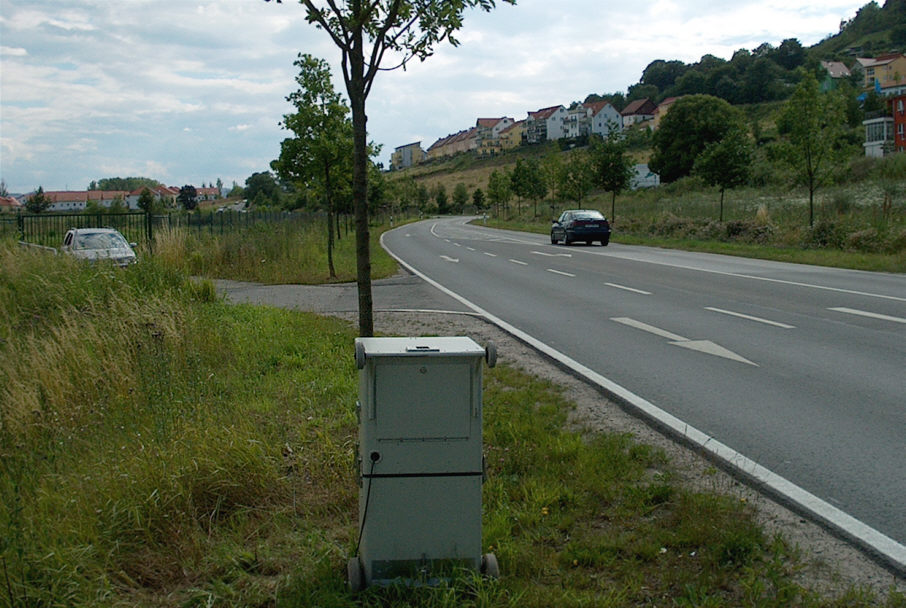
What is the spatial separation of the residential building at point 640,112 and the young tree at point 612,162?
375 feet

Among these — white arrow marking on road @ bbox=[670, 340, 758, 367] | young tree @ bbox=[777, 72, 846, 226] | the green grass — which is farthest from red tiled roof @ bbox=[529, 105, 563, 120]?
white arrow marking on road @ bbox=[670, 340, 758, 367]

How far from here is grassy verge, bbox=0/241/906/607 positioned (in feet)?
12.3

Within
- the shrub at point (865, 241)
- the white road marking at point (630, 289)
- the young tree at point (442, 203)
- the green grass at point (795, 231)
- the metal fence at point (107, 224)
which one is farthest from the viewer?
the young tree at point (442, 203)

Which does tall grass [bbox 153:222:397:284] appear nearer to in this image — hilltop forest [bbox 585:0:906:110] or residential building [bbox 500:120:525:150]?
hilltop forest [bbox 585:0:906:110]

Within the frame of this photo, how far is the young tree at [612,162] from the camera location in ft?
153

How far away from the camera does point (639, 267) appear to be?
22344 mm

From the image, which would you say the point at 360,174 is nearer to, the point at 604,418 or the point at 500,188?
the point at 604,418

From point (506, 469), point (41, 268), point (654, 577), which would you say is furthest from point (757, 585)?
point (41, 268)

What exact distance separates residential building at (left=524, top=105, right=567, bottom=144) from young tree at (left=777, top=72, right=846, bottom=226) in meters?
142

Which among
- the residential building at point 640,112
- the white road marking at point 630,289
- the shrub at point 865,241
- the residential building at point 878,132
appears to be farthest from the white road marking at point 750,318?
the residential building at point 640,112

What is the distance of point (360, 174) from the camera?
629 cm

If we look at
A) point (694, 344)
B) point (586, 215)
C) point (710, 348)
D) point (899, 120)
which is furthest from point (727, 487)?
point (899, 120)

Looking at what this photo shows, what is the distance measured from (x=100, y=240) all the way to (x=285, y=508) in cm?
1863

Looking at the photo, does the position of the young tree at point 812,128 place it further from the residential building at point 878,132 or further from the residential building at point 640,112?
the residential building at point 640,112
